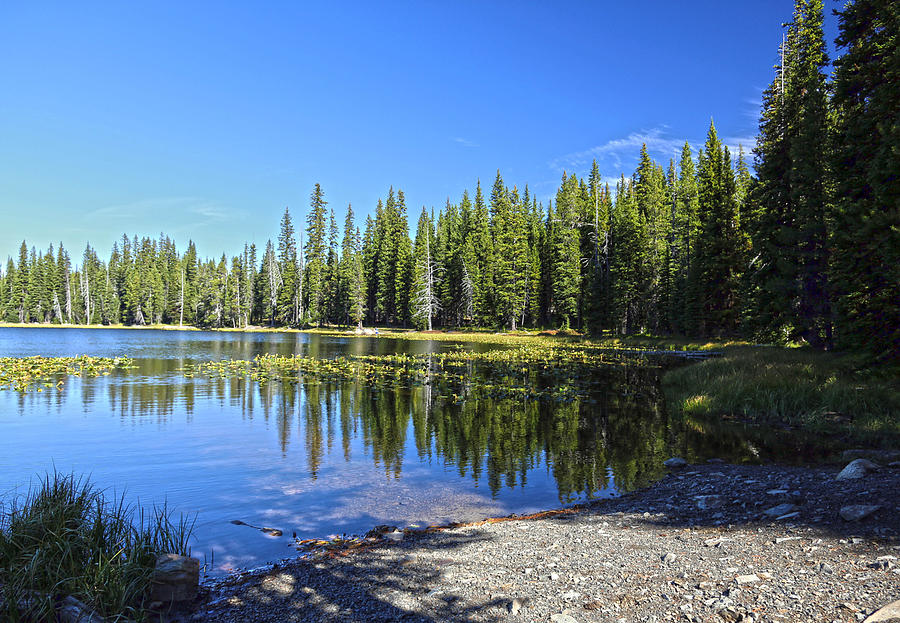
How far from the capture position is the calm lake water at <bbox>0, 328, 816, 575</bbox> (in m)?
9.71

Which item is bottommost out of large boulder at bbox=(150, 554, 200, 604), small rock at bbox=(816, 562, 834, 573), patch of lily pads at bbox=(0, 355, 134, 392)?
large boulder at bbox=(150, 554, 200, 604)

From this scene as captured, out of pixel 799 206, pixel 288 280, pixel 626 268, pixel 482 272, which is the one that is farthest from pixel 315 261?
pixel 799 206

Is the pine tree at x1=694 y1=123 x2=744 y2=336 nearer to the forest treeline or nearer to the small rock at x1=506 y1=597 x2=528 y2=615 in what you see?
the forest treeline

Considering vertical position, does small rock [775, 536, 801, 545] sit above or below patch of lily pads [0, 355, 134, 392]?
below

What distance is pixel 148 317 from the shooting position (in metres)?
113

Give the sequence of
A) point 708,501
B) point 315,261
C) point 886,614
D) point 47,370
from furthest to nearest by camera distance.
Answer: point 315,261 < point 47,370 < point 708,501 < point 886,614

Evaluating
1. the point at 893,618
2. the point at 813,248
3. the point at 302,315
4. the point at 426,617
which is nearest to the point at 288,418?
the point at 426,617

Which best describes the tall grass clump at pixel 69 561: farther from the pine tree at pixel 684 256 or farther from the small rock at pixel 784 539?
the pine tree at pixel 684 256

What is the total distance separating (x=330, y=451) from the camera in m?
13.9

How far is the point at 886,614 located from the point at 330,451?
11964 mm

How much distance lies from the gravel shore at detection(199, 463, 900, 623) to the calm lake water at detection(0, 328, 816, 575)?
1596 millimetres

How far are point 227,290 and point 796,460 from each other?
108276 mm

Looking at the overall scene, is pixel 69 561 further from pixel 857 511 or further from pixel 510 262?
pixel 510 262

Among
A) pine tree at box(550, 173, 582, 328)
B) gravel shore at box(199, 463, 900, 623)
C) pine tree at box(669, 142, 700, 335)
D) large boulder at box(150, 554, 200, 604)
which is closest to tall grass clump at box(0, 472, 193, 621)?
large boulder at box(150, 554, 200, 604)
